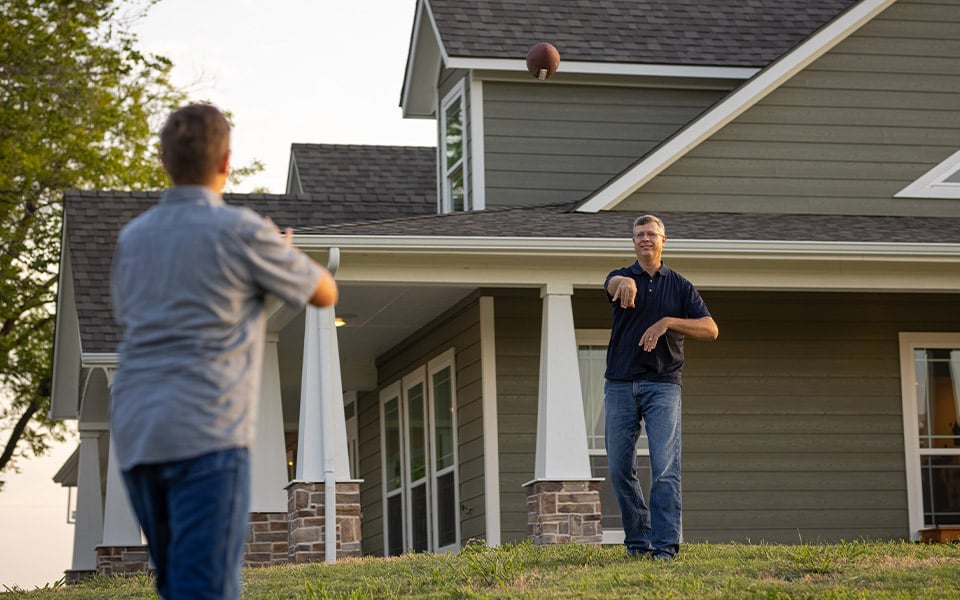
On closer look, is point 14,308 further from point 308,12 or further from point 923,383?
point 923,383

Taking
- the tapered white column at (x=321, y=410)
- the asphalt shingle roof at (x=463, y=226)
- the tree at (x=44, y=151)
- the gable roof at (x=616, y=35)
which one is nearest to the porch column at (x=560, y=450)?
the asphalt shingle roof at (x=463, y=226)

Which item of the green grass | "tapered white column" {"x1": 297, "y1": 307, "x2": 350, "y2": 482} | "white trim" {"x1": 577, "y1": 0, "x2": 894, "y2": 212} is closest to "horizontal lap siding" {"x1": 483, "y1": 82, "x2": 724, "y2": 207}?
"white trim" {"x1": 577, "y1": 0, "x2": 894, "y2": 212}

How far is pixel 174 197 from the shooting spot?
3662mm

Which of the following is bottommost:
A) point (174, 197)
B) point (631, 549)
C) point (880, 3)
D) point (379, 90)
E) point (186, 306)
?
point (631, 549)

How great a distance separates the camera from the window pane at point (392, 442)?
15297 mm

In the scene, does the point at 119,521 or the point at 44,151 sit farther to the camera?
the point at 44,151

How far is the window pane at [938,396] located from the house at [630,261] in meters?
0.02

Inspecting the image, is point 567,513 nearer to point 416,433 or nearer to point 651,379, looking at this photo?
point 651,379

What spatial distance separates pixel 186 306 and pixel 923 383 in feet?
35.9

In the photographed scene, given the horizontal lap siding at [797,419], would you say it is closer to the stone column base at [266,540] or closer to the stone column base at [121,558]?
the stone column base at [266,540]

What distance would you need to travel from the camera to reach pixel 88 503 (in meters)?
17.4

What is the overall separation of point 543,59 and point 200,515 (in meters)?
10.3

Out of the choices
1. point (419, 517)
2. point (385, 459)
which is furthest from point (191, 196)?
point (385, 459)

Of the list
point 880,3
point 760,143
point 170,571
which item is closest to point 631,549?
point 170,571
